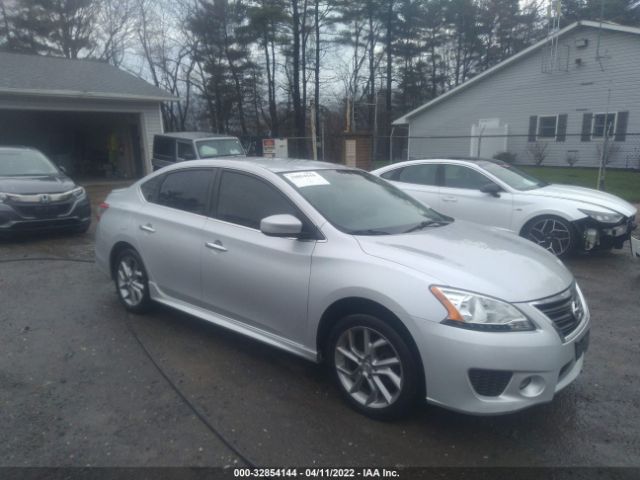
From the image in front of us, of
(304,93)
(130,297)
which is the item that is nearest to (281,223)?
(130,297)

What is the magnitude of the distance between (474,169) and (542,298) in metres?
4.91

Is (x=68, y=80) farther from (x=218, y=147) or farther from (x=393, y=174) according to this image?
(x=393, y=174)

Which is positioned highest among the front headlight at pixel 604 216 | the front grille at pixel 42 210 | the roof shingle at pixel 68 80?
the roof shingle at pixel 68 80

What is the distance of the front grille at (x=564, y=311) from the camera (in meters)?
2.81

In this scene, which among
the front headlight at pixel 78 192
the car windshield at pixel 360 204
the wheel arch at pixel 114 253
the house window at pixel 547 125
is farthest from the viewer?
the house window at pixel 547 125

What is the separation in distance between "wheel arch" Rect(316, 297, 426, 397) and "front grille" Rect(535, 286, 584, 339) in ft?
2.51

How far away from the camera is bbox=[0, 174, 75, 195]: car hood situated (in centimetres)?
788

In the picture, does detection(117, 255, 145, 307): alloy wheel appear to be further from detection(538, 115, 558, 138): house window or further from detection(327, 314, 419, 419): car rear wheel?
detection(538, 115, 558, 138): house window

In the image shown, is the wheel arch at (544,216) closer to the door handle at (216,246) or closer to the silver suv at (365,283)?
the silver suv at (365,283)

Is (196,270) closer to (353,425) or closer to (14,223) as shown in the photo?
(353,425)

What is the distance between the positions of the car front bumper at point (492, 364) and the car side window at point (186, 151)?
1223 centimetres

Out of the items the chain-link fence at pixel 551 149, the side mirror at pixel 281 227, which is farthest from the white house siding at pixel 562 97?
the side mirror at pixel 281 227

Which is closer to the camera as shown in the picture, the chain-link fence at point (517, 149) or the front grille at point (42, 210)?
the front grille at point (42, 210)

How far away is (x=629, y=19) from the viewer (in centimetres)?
2917
